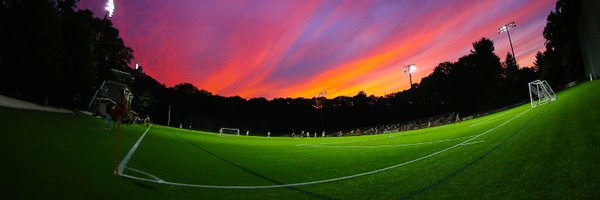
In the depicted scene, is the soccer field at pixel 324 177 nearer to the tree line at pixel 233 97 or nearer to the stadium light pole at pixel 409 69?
the tree line at pixel 233 97

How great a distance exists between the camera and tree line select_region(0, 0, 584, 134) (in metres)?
21.6

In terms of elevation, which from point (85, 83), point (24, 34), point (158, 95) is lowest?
point (85, 83)

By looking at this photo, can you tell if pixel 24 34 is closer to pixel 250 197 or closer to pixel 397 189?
pixel 250 197

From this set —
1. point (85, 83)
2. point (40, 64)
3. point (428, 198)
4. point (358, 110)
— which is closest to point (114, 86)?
point (85, 83)

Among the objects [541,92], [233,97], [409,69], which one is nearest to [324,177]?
[541,92]

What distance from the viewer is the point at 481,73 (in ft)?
258

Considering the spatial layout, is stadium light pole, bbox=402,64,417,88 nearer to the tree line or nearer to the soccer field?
the tree line

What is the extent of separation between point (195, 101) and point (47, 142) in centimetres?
10188

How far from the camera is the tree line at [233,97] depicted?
21562 millimetres

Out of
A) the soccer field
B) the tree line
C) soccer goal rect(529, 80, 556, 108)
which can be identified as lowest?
the soccer field

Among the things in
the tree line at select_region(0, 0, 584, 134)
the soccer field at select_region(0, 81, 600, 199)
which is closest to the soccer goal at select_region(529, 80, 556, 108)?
the tree line at select_region(0, 0, 584, 134)

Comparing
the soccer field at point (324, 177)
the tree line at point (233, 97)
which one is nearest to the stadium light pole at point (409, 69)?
the tree line at point (233, 97)

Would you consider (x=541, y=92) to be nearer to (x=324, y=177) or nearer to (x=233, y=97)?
(x=324, y=177)

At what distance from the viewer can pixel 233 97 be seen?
119 metres
